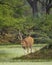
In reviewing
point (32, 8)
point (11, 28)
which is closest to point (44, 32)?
point (11, 28)

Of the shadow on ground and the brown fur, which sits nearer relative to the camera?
the shadow on ground

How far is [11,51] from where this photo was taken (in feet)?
25.7

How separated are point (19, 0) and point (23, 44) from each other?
1029 millimetres

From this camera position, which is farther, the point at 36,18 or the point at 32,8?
the point at 32,8

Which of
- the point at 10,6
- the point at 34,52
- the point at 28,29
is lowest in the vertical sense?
the point at 34,52

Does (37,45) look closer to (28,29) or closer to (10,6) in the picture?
(28,29)

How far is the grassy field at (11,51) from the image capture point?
7.56m

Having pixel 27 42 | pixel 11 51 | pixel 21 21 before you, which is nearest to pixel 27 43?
pixel 27 42

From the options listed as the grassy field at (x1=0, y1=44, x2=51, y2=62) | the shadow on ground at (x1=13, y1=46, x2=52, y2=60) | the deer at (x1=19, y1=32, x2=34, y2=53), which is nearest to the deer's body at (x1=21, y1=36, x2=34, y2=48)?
the deer at (x1=19, y1=32, x2=34, y2=53)

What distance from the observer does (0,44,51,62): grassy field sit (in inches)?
298

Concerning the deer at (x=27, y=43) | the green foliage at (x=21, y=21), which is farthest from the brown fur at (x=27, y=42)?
the green foliage at (x=21, y=21)

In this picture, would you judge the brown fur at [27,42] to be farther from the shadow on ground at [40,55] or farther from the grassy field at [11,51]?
the shadow on ground at [40,55]

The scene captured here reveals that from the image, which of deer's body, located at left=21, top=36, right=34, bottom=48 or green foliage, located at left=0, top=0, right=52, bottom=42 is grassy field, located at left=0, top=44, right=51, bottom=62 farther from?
green foliage, located at left=0, top=0, right=52, bottom=42

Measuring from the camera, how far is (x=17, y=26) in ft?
25.4
